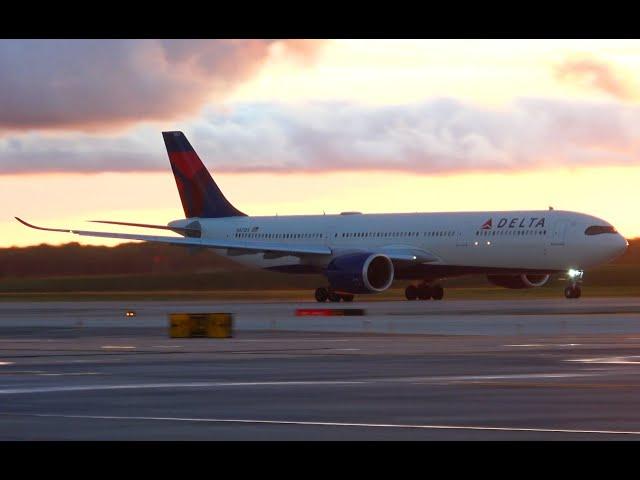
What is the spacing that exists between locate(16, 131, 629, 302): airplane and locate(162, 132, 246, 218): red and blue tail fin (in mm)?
1298

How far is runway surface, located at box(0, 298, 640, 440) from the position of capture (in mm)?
14812

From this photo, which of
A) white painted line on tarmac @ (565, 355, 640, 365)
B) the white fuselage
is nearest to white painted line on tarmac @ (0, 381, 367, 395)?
white painted line on tarmac @ (565, 355, 640, 365)

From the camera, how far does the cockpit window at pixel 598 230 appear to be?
62.3 m

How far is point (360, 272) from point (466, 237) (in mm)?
5287

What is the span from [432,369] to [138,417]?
7.93 meters

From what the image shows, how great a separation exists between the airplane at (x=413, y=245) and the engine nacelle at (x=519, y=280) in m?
0.05

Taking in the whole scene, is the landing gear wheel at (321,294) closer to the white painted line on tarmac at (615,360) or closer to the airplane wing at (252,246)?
the airplane wing at (252,246)

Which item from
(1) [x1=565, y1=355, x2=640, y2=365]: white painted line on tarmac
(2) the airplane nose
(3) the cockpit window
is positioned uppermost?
(3) the cockpit window

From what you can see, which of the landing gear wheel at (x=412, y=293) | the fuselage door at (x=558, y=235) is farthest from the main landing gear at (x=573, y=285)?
the landing gear wheel at (x=412, y=293)

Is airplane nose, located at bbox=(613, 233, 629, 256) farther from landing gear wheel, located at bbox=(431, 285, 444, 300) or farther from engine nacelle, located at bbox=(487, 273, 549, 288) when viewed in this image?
landing gear wheel, located at bbox=(431, 285, 444, 300)
